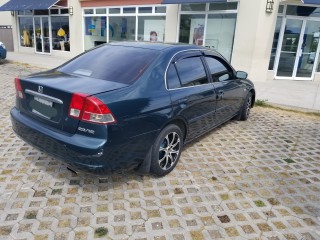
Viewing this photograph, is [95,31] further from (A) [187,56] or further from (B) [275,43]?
(A) [187,56]

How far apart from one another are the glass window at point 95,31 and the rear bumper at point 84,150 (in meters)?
13.4

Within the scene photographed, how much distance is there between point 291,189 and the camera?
3.53m

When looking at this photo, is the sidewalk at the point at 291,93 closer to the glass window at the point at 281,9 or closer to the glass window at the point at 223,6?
the glass window at the point at 281,9

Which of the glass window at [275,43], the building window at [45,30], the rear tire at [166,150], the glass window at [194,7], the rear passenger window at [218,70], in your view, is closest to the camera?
the rear tire at [166,150]

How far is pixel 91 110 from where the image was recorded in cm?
266

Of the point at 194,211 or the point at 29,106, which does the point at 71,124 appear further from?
the point at 194,211

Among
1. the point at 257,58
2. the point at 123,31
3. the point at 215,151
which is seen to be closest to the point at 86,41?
the point at 123,31

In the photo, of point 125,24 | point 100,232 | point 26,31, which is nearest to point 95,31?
point 125,24

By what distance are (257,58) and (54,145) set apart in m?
9.72

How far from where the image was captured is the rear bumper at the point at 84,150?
8.83 ft

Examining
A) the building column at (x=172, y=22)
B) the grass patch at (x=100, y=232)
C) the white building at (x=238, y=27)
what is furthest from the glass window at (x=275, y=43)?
the grass patch at (x=100, y=232)

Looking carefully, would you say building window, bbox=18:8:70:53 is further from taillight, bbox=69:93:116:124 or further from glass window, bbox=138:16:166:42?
taillight, bbox=69:93:116:124

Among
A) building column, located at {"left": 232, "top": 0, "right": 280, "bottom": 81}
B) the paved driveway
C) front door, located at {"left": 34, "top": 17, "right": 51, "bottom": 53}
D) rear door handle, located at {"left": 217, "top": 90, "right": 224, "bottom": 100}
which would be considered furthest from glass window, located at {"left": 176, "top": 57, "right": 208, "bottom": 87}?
front door, located at {"left": 34, "top": 17, "right": 51, "bottom": 53}

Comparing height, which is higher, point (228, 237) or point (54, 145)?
point (54, 145)
